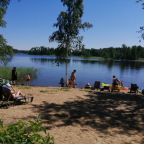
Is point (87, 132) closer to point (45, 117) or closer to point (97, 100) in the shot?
point (45, 117)

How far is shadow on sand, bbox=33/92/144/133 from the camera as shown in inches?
492

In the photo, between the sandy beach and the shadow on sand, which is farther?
the shadow on sand

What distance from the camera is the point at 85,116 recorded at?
1353cm

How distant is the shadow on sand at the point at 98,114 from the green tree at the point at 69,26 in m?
19.9

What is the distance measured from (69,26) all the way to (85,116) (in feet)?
79.3

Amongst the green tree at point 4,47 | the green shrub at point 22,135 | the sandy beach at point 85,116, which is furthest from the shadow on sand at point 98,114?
the green tree at point 4,47

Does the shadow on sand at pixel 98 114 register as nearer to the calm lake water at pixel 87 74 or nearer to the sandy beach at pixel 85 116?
the sandy beach at pixel 85 116

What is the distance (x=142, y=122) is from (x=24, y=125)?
10.0m

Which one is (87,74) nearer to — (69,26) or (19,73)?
(19,73)

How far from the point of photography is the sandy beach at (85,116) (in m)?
11.1

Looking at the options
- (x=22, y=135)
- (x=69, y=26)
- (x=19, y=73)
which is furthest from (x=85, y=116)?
(x=19, y=73)

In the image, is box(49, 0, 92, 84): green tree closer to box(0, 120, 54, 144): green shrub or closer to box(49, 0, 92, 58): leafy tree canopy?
box(49, 0, 92, 58): leafy tree canopy

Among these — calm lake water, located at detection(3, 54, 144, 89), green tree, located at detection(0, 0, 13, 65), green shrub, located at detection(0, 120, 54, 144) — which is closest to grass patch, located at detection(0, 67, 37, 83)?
calm lake water, located at detection(3, 54, 144, 89)

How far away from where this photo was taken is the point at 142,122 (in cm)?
1341
